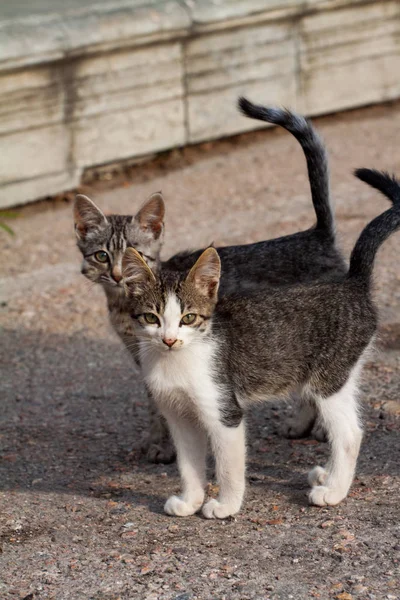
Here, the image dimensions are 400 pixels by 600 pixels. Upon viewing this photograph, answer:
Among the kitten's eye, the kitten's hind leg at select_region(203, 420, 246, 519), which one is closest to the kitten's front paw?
the kitten's hind leg at select_region(203, 420, 246, 519)

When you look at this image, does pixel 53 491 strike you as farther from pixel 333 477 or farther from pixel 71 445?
pixel 333 477

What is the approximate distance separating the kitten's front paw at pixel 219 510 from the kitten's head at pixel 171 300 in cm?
74

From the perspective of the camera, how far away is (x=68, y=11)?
896cm

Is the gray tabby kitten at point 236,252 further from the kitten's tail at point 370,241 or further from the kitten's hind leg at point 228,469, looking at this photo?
the kitten's hind leg at point 228,469

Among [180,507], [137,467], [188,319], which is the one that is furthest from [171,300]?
[137,467]

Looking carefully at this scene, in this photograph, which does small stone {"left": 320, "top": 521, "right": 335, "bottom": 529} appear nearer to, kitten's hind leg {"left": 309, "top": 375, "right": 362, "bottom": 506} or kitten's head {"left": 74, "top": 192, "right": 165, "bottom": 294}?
kitten's hind leg {"left": 309, "top": 375, "right": 362, "bottom": 506}

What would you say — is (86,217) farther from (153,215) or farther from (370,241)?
(370,241)

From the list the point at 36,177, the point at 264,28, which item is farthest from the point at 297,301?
the point at 264,28

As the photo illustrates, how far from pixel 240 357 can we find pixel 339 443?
→ 0.56m

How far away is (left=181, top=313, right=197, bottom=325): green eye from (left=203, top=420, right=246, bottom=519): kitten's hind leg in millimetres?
451

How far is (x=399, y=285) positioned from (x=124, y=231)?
2.49m

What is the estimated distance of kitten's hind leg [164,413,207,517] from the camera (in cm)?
452

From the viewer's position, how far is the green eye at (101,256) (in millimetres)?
5094

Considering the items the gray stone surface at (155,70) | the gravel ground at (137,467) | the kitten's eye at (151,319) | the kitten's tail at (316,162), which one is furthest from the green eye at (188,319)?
the gray stone surface at (155,70)
